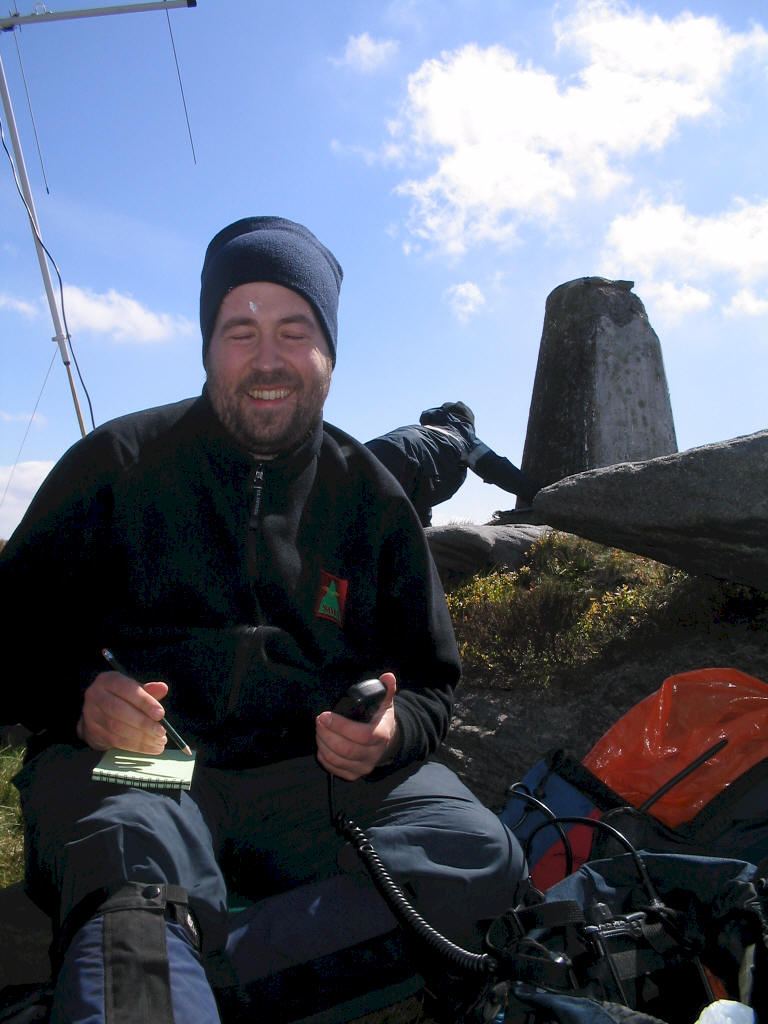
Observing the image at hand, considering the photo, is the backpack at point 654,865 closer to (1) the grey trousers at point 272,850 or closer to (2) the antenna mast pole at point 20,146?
(1) the grey trousers at point 272,850

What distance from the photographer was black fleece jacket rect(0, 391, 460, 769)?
1.99m

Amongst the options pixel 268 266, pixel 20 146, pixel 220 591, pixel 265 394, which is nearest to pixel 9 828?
pixel 220 591

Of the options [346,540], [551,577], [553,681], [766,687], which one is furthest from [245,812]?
[551,577]

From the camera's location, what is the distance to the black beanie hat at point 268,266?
2.33 m

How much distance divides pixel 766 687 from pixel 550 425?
176 inches

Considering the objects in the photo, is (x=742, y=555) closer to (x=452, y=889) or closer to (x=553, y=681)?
(x=553, y=681)

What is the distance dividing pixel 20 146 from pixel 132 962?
21.6ft

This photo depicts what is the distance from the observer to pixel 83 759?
71.7 inches

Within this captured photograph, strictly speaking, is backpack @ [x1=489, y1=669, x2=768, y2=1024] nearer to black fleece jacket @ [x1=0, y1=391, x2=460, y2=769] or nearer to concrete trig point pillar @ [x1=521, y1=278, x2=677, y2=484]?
black fleece jacket @ [x1=0, y1=391, x2=460, y2=769]

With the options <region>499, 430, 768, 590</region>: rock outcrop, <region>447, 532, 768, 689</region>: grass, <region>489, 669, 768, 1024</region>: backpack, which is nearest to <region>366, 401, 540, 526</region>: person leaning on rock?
<region>447, 532, 768, 689</region>: grass

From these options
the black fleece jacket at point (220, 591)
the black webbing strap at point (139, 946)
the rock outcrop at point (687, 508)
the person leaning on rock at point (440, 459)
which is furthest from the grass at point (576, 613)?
the black webbing strap at point (139, 946)

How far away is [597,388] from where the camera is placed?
6.73 m

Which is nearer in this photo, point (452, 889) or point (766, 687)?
point (452, 889)

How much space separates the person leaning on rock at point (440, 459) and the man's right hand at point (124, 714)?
9.63 feet
